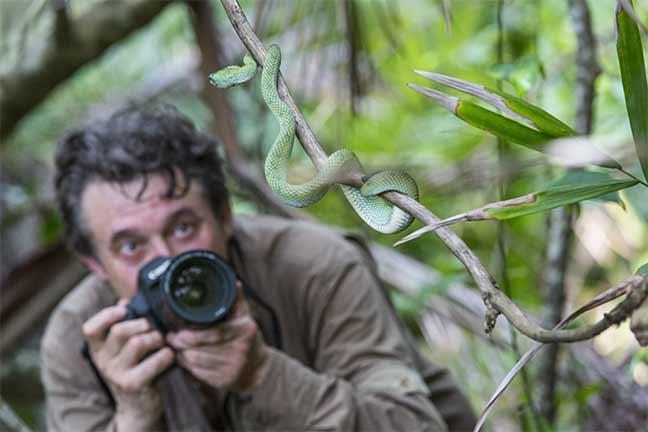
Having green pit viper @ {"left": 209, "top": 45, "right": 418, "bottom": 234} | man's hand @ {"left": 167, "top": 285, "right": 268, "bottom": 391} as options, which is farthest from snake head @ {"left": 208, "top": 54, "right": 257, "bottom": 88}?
man's hand @ {"left": 167, "top": 285, "right": 268, "bottom": 391}

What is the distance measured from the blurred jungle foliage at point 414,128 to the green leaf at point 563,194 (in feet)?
3.84

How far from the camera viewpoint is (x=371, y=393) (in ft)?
7.25

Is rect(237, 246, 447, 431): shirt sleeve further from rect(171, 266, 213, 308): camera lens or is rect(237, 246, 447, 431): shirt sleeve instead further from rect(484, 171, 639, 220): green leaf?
rect(484, 171, 639, 220): green leaf

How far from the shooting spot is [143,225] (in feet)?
7.17

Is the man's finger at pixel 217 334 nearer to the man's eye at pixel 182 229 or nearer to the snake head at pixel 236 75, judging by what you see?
the man's eye at pixel 182 229

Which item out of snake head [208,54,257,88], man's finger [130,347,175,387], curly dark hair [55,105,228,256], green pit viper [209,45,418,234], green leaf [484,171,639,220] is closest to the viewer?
green leaf [484,171,639,220]

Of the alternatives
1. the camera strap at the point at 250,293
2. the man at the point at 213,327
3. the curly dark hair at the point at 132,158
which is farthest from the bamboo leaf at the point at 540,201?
the curly dark hair at the point at 132,158

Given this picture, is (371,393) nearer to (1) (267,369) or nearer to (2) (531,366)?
(1) (267,369)

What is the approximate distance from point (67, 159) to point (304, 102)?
92.6 inches

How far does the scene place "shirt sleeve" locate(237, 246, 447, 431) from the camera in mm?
2127

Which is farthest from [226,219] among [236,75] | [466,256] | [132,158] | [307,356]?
[466,256]

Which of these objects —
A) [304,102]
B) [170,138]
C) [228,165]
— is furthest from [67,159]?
[304,102]

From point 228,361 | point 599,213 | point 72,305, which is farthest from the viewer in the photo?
point 599,213

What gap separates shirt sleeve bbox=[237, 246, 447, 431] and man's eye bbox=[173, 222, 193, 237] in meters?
0.36
